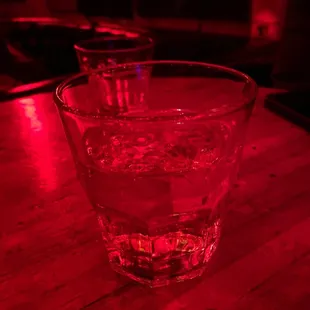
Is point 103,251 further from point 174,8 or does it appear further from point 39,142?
point 174,8

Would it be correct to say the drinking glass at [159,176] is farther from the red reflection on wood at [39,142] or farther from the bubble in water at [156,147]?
the red reflection on wood at [39,142]

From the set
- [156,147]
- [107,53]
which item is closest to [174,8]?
[107,53]

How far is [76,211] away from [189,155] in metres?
0.15

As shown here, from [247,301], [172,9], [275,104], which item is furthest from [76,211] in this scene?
[172,9]

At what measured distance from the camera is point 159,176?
0.39 m

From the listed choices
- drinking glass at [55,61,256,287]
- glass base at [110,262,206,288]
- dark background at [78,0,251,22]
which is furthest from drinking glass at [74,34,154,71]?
dark background at [78,0,251,22]

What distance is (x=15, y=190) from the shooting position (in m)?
0.58

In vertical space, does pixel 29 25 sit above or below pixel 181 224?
below

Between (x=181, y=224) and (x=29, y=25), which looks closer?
(x=181, y=224)

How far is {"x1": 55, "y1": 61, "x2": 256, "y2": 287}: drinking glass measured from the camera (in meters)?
0.39

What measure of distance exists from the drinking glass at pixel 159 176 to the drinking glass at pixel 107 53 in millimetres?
234

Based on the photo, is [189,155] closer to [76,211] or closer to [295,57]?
[76,211]

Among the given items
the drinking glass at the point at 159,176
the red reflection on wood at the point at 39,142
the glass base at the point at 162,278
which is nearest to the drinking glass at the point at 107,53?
the red reflection on wood at the point at 39,142

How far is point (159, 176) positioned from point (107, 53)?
1.30ft
